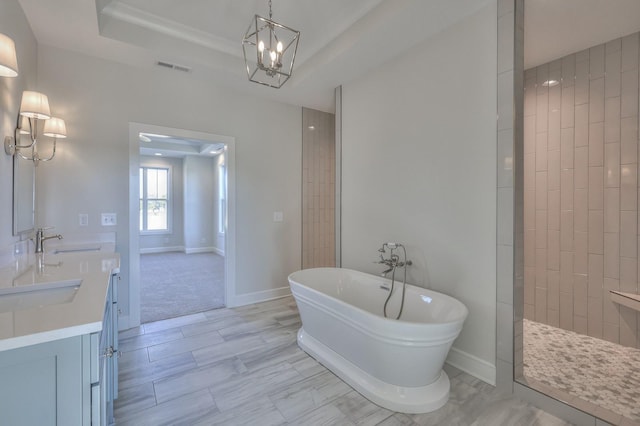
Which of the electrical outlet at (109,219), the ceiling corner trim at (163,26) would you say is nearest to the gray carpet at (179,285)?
the electrical outlet at (109,219)

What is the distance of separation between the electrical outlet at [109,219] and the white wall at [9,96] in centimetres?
95

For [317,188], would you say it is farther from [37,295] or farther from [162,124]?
[37,295]

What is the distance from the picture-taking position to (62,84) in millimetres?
2746

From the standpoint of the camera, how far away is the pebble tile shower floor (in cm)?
189

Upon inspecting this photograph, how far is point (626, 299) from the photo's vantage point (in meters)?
2.44

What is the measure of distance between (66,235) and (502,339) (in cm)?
383

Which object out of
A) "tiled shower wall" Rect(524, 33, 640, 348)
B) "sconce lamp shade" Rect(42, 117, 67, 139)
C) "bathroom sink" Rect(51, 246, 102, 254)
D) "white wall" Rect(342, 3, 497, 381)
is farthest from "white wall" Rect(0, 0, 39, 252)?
"tiled shower wall" Rect(524, 33, 640, 348)

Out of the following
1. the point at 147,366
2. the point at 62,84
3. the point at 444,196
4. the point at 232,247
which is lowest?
the point at 147,366

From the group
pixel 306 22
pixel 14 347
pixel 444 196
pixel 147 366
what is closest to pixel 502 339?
pixel 444 196

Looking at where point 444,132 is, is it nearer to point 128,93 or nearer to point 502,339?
point 502,339

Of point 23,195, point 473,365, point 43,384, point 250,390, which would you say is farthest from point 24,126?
point 473,365

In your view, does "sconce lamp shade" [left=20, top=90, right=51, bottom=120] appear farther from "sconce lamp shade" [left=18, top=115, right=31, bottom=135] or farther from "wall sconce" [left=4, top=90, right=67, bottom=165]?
"sconce lamp shade" [left=18, top=115, right=31, bottom=135]

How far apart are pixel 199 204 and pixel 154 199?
3.72 feet

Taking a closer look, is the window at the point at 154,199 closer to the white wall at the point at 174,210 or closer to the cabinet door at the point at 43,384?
the white wall at the point at 174,210
